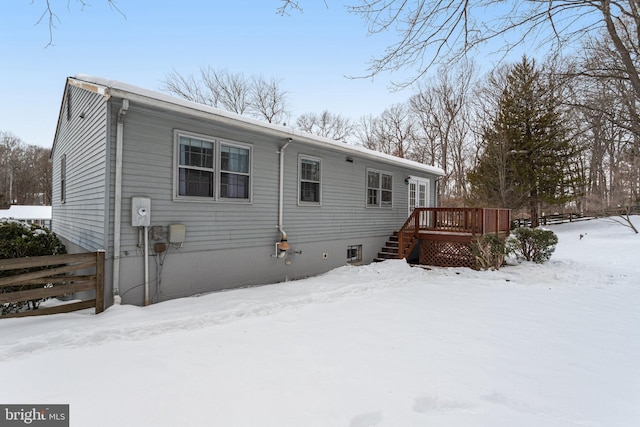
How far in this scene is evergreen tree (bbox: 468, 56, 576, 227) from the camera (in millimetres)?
19812

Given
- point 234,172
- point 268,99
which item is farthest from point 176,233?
point 268,99

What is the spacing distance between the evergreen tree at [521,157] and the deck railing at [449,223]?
10981 millimetres

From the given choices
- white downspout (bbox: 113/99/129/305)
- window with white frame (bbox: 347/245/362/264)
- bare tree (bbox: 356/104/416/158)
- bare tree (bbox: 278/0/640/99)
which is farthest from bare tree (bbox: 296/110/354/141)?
white downspout (bbox: 113/99/129/305)

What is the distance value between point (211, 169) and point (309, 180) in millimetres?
2681

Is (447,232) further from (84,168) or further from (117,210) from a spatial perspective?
(84,168)

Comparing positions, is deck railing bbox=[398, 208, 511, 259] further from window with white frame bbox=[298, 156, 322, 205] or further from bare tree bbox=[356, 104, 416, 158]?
bare tree bbox=[356, 104, 416, 158]

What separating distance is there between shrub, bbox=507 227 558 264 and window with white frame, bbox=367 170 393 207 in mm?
3898

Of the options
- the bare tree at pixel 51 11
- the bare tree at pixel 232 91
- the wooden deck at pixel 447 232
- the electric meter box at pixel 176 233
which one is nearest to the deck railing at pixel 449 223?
the wooden deck at pixel 447 232

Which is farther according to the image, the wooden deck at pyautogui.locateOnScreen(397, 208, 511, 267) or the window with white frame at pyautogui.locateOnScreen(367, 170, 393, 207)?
the window with white frame at pyautogui.locateOnScreen(367, 170, 393, 207)

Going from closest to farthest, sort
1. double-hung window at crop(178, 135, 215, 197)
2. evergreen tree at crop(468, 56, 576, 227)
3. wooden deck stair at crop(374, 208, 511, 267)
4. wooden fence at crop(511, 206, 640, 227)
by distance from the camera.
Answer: double-hung window at crop(178, 135, 215, 197) < wooden deck stair at crop(374, 208, 511, 267) < evergreen tree at crop(468, 56, 576, 227) < wooden fence at crop(511, 206, 640, 227)

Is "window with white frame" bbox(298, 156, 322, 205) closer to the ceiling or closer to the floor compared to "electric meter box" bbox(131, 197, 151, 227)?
closer to the ceiling

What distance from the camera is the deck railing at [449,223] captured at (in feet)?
30.3

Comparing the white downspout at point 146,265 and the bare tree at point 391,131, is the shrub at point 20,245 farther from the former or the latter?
the bare tree at point 391,131

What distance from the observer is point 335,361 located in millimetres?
3287
